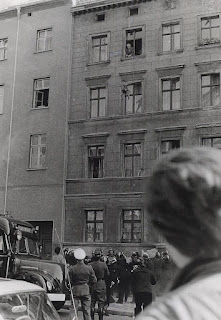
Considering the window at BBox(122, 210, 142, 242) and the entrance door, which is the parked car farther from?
the entrance door

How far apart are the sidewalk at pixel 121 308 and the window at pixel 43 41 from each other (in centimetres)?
297

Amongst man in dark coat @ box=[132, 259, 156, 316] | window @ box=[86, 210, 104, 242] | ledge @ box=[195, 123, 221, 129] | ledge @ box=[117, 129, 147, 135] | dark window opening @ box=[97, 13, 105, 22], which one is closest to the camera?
man in dark coat @ box=[132, 259, 156, 316]

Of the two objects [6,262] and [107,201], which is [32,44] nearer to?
[107,201]

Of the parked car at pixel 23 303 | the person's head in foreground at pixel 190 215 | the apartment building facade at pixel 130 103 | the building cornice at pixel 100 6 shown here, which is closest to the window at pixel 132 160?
the apartment building facade at pixel 130 103

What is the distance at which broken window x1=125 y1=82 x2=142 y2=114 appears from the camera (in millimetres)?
5543

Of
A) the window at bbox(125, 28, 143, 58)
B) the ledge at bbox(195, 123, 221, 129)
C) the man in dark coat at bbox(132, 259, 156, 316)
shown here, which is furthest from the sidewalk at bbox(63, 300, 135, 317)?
the window at bbox(125, 28, 143, 58)

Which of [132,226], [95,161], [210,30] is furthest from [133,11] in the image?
[132,226]

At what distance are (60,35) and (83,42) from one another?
33 centimetres

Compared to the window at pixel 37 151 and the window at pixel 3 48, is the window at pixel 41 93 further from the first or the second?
the window at pixel 3 48

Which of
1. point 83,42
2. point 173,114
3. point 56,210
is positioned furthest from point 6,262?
point 83,42

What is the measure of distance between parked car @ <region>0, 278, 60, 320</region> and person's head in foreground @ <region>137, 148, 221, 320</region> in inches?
50.6

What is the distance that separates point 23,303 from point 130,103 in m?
4.04

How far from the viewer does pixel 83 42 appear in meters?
5.82

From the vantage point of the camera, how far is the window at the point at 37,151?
5585mm
